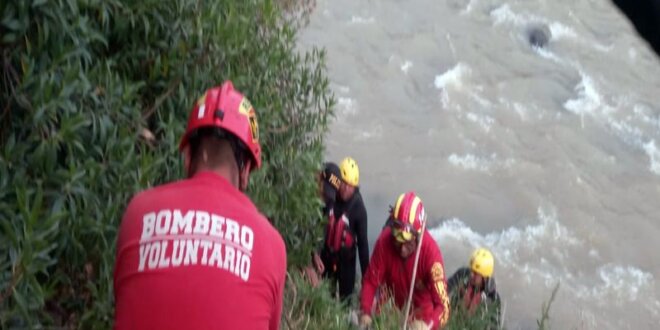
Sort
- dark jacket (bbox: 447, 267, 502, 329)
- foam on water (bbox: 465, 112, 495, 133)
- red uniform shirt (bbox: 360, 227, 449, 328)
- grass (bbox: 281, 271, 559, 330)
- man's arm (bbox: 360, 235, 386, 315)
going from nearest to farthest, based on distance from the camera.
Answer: grass (bbox: 281, 271, 559, 330) → dark jacket (bbox: 447, 267, 502, 329) → red uniform shirt (bbox: 360, 227, 449, 328) → man's arm (bbox: 360, 235, 386, 315) → foam on water (bbox: 465, 112, 495, 133)

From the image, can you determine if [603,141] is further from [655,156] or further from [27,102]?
[27,102]

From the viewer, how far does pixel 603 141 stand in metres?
12.7

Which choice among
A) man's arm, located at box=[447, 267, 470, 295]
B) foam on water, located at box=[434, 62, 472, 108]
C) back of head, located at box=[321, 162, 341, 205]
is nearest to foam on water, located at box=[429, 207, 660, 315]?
man's arm, located at box=[447, 267, 470, 295]

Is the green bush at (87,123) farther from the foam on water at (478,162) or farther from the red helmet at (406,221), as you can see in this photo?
the foam on water at (478,162)

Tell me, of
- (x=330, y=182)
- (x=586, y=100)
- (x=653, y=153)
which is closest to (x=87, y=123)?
(x=330, y=182)

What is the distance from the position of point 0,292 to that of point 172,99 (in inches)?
65.7

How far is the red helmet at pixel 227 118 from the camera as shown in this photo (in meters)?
2.51

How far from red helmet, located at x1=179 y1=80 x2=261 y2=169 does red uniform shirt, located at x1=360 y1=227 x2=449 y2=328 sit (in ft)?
11.3

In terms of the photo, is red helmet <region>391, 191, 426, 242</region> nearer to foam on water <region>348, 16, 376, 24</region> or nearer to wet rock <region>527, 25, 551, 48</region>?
foam on water <region>348, 16, 376, 24</region>

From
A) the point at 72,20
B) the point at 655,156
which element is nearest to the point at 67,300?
the point at 72,20

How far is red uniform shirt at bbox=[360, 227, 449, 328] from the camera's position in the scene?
19.5ft

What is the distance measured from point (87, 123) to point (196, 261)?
54.0 inches

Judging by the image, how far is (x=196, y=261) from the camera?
2.17 meters

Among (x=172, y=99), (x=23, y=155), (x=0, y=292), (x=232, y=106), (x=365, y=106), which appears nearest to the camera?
(x=232, y=106)
